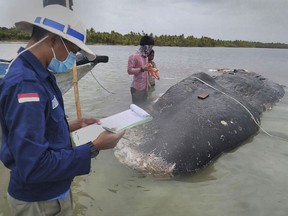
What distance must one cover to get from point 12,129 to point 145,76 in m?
6.74

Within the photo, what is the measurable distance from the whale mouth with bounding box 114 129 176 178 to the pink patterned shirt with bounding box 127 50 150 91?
3.09 m

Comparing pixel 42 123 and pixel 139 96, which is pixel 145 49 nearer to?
pixel 139 96

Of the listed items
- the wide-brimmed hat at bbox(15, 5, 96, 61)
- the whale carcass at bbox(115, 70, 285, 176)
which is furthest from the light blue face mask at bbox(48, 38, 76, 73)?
the whale carcass at bbox(115, 70, 285, 176)

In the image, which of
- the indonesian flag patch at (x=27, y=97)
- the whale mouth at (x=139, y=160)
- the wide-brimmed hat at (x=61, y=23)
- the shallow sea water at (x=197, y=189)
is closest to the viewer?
the indonesian flag patch at (x=27, y=97)

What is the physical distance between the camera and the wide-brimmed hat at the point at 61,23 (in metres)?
2.06

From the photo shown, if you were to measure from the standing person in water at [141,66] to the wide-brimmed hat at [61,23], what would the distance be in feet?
19.9

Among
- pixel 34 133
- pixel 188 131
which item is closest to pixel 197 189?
pixel 188 131

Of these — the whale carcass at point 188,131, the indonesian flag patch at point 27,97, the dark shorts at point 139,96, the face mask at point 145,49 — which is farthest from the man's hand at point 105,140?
the dark shorts at point 139,96

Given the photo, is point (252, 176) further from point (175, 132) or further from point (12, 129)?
point (12, 129)

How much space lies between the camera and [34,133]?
1.86 metres

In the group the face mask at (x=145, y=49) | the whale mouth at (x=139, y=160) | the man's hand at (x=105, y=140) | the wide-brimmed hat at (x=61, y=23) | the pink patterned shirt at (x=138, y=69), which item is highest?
the wide-brimmed hat at (x=61, y=23)

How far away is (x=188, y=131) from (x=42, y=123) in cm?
340

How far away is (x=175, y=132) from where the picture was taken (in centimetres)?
504

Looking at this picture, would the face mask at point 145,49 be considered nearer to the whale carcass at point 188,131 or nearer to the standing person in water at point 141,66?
the standing person in water at point 141,66
